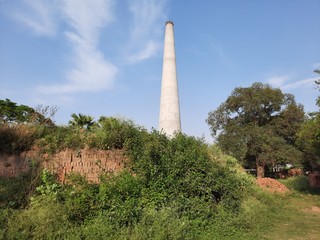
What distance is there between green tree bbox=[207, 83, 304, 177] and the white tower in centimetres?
1412

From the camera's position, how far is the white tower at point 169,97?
47.6 feet

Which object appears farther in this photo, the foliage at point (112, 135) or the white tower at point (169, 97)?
the white tower at point (169, 97)

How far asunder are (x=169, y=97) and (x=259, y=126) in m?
18.0

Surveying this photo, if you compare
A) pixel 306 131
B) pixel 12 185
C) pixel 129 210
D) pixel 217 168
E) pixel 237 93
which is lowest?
pixel 129 210

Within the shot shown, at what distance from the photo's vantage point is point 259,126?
96.3 feet

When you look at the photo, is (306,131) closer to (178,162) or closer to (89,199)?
(178,162)

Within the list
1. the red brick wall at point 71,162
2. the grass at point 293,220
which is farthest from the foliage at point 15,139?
the grass at point 293,220

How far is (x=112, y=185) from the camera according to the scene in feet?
22.9

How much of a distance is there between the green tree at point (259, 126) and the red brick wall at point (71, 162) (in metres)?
20.4

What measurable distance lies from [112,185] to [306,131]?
11696mm

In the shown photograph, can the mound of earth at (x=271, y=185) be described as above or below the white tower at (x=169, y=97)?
below

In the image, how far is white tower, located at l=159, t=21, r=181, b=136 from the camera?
14523 mm

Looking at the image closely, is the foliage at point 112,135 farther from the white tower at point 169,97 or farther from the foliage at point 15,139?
the white tower at point 169,97

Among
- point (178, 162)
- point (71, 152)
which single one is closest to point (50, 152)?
point (71, 152)
